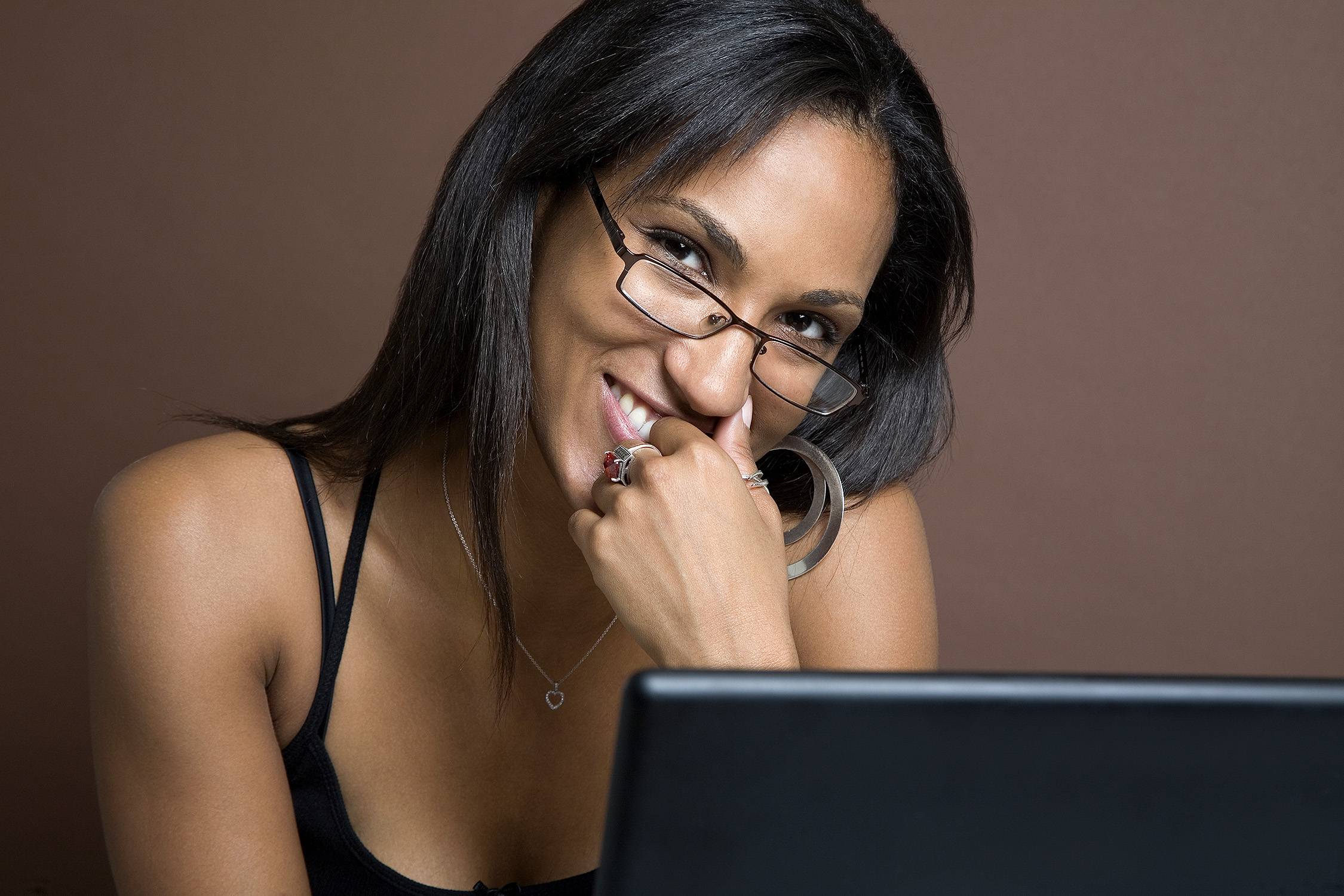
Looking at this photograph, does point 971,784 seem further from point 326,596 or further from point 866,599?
point 866,599

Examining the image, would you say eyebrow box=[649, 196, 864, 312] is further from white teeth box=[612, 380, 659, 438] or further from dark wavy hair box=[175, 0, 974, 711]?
white teeth box=[612, 380, 659, 438]

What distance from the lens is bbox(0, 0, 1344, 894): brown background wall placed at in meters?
2.34

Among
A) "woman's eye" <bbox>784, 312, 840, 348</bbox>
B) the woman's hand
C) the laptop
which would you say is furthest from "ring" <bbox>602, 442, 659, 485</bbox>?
the laptop

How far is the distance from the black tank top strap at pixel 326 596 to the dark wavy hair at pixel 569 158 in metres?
0.04

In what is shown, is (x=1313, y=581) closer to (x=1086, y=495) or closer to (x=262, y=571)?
(x=1086, y=495)

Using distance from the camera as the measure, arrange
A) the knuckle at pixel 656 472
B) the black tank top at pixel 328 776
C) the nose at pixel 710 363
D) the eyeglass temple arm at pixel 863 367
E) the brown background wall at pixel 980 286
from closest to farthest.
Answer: the knuckle at pixel 656 472
the nose at pixel 710 363
the black tank top at pixel 328 776
the eyeglass temple arm at pixel 863 367
the brown background wall at pixel 980 286

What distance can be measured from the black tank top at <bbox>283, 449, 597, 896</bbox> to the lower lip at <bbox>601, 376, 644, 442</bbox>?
1.20ft

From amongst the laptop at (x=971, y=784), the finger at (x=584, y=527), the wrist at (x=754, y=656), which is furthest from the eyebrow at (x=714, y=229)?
the laptop at (x=971, y=784)

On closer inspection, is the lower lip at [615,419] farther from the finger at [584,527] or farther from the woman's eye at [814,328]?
the woman's eye at [814,328]

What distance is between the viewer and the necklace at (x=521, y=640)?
1.51 m

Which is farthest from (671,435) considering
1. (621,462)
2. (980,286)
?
(980,286)

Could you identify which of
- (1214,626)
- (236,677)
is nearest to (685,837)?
(236,677)

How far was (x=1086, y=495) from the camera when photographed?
2.68 meters

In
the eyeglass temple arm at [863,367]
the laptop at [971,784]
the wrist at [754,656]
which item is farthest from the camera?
the eyeglass temple arm at [863,367]
